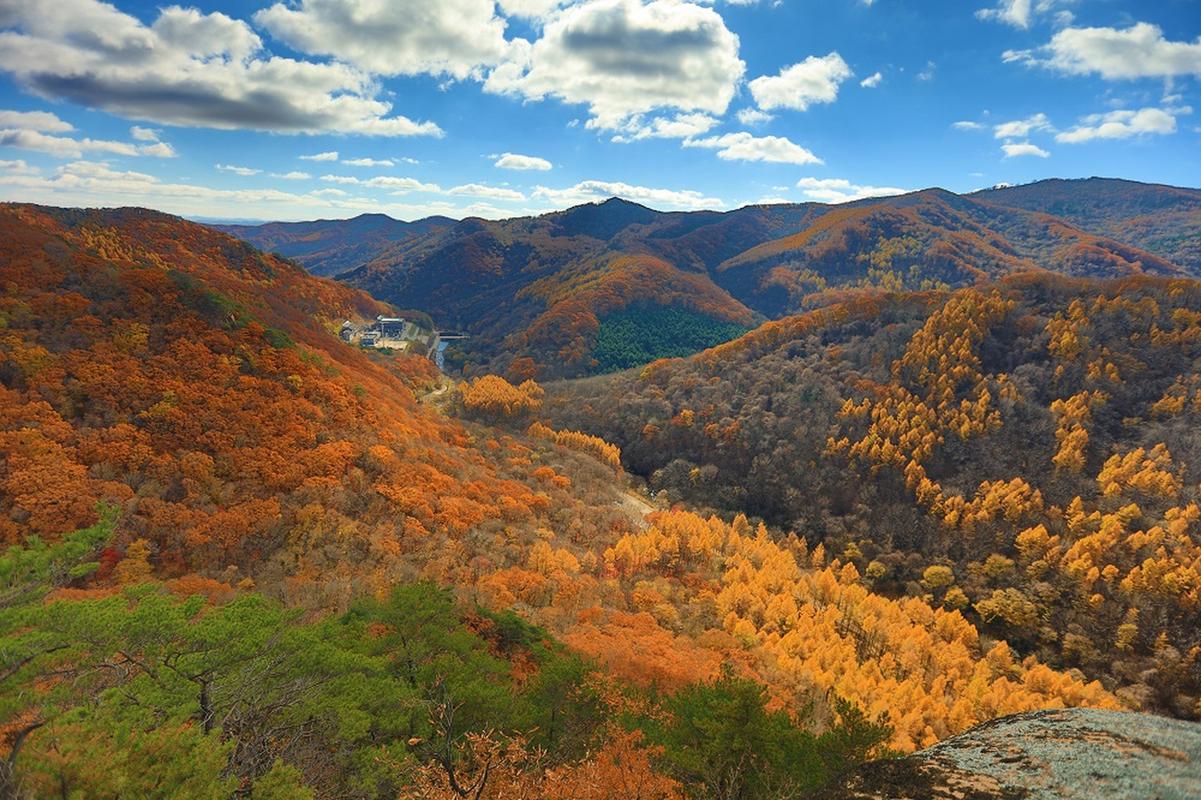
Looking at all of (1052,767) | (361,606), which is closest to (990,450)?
(1052,767)

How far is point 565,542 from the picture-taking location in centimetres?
6588

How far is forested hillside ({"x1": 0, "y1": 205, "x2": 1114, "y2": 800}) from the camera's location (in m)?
16.2

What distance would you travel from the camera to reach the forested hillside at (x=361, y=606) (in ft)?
53.1

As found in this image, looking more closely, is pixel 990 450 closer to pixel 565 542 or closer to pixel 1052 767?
pixel 565 542

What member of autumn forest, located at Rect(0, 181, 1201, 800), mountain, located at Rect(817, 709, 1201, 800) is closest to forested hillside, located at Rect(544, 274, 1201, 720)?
autumn forest, located at Rect(0, 181, 1201, 800)

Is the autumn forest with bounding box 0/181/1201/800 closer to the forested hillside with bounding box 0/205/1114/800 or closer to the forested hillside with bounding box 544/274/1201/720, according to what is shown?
the forested hillside with bounding box 0/205/1114/800

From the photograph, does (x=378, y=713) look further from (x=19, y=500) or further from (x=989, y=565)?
(x=989, y=565)

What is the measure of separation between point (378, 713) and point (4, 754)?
423 inches

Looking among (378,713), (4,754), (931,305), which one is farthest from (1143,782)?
(931,305)

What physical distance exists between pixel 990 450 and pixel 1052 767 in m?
106

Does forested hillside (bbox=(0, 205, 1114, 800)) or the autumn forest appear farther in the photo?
the autumn forest

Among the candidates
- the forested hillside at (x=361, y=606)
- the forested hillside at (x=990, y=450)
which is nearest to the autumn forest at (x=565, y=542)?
the forested hillside at (x=361, y=606)

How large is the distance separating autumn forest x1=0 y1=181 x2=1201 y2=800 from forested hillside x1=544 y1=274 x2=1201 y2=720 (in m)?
0.59

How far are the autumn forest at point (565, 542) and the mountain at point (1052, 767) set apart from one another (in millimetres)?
1190
